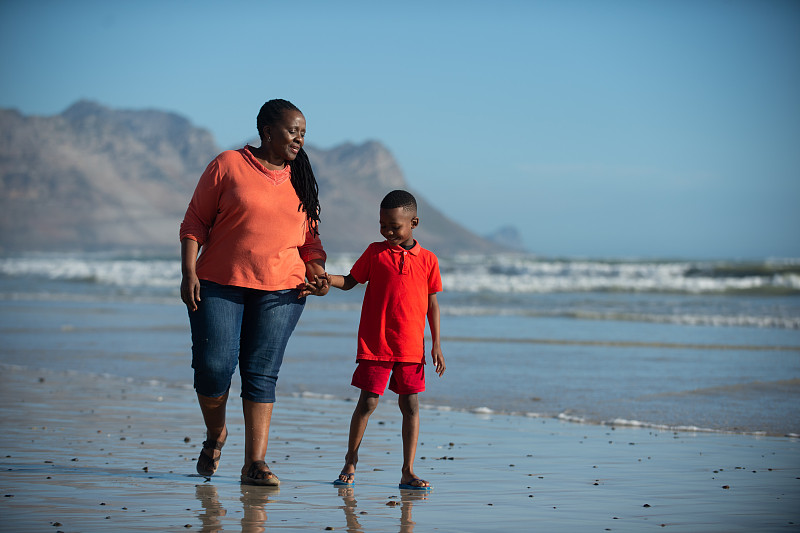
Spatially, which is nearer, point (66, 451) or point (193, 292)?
point (193, 292)

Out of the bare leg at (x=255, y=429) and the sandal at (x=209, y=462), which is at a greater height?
the bare leg at (x=255, y=429)

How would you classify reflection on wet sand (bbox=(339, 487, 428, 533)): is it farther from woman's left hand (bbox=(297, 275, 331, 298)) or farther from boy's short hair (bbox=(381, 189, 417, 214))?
boy's short hair (bbox=(381, 189, 417, 214))

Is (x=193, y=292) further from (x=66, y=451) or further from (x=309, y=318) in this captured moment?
(x=309, y=318)

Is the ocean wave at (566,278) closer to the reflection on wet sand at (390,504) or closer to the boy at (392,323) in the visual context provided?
the boy at (392,323)

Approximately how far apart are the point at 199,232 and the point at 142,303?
16.2 meters

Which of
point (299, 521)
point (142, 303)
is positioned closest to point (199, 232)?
point (299, 521)

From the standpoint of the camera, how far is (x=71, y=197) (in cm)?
15188

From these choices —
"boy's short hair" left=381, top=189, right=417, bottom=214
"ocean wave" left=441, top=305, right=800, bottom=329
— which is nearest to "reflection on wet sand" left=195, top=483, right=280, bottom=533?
"boy's short hair" left=381, top=189, right=417, bottom=214

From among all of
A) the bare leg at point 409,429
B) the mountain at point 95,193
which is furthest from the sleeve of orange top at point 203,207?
the mountain at point 95,193

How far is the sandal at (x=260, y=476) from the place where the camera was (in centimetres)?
415

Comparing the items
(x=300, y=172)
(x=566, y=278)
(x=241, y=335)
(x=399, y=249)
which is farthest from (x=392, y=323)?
(x=566, y=278)

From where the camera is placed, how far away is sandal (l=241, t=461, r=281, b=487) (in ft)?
13.6

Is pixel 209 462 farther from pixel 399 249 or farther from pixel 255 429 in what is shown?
pixel 399 249

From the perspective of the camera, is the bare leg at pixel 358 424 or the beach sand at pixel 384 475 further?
the bare leg at pixel 358 424
